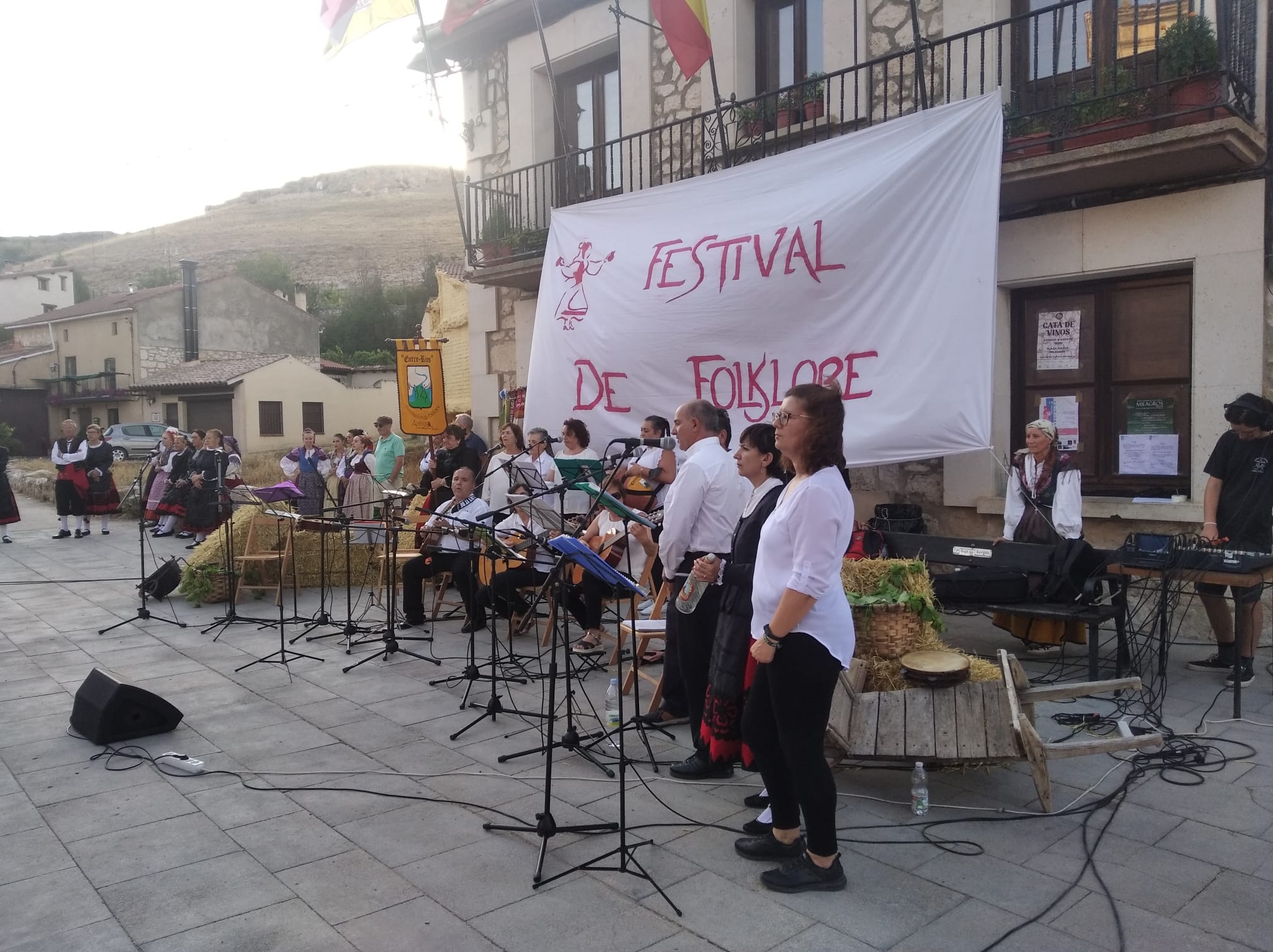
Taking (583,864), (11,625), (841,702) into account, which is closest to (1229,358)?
(841,702)

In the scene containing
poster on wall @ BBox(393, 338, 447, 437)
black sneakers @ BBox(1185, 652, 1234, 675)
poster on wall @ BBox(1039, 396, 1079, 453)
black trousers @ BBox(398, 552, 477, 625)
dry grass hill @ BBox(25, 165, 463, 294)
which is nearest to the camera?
black sneakers @ BBox(1185, 652, 1234, 675)

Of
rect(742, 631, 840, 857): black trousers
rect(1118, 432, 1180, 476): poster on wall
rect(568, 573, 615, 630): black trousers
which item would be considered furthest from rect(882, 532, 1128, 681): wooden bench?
rect(742, 631, 840, 857): black trousers

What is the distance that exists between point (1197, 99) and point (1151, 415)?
2.29m

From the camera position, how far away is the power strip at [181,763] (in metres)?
4.60

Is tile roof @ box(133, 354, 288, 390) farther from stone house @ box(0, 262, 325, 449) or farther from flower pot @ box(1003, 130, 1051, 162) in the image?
flower pot @ box(1003, 130, 1051, 162)

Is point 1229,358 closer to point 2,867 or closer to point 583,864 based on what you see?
point 583,864

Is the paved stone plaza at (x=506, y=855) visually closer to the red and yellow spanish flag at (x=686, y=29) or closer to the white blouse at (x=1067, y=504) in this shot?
the white blouse at (x=1067, y=504)

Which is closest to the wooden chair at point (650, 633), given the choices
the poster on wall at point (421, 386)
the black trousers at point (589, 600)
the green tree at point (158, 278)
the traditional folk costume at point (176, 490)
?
the black trousers at point (589, 600)

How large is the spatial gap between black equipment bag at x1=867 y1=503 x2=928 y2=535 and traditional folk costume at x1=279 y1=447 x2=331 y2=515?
8429 millimetres

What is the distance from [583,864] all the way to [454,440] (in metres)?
6.44

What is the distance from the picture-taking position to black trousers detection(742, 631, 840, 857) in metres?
3.14

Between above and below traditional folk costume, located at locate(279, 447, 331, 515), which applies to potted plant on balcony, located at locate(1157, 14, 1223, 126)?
above

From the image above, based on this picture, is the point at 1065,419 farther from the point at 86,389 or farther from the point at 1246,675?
the point at 86,389

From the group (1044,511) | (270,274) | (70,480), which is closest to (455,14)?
(1044,511)
